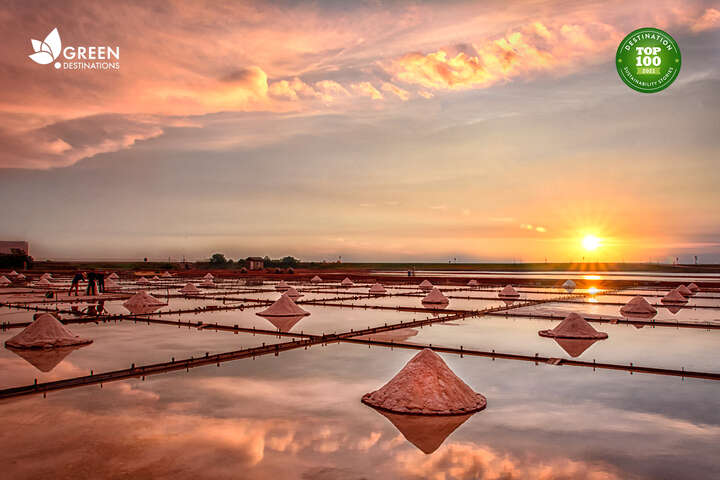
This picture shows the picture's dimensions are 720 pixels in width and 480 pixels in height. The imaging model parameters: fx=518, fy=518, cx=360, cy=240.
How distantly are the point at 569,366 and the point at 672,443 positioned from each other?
17.9 feet

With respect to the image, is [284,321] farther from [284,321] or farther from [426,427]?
[426,427]

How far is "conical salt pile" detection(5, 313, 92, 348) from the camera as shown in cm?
1498

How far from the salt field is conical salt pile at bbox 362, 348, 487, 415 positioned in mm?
128

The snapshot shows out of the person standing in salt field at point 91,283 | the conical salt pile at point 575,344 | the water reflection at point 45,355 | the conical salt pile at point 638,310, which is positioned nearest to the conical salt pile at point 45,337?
the water reflection at point 45,355

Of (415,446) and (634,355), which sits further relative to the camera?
(634,355)

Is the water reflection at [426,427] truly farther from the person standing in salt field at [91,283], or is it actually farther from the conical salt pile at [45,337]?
the person standing in salt field at [91,283]

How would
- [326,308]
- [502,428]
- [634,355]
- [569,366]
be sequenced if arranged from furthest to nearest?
[326,308] < [634,355] < [569,366] < [502,428]

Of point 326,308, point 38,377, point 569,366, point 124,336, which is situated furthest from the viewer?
point 326,308

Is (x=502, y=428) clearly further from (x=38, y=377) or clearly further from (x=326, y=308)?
(x=326, y=308)

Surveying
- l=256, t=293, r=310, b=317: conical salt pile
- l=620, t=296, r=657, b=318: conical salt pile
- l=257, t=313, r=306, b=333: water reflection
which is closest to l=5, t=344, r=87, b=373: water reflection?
l=257, t=313, r=306, b=333: water reflection

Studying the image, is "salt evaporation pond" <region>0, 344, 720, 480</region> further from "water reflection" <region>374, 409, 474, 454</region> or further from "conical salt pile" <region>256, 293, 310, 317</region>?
"conical salt pile" <region>256, 293, 310, 317</region>

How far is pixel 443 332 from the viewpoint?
19.0 metres

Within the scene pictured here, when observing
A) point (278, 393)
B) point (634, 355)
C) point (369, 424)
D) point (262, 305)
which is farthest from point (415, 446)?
point (262, 305)

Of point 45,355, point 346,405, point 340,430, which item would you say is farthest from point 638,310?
point 45,355
